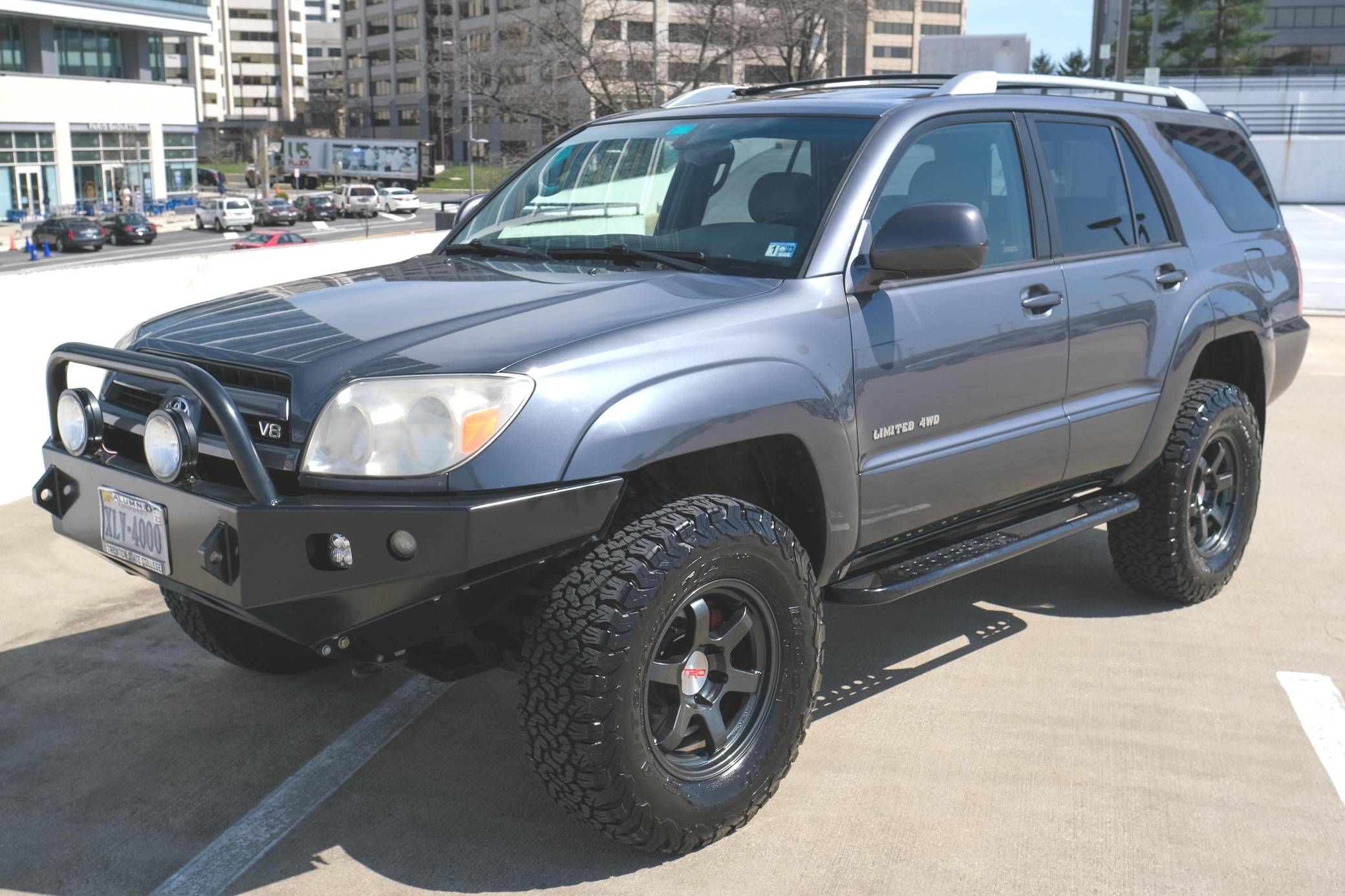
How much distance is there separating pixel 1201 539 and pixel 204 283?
633 centimetres

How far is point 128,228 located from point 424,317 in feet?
172

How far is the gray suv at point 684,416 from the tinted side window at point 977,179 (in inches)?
0.4

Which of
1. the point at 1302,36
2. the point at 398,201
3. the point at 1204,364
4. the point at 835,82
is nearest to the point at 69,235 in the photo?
the point at 398,201

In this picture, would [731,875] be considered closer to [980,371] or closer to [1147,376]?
[980,371]

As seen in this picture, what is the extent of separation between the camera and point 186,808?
3531 mm

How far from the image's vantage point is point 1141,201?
4844 millimetres

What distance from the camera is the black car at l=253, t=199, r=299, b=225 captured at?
59.8 metres

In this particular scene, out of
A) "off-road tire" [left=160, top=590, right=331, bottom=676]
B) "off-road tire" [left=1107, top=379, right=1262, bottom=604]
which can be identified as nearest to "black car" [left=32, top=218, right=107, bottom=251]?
"off-road tire" [left=160, top=590, right=331, bottom=676]

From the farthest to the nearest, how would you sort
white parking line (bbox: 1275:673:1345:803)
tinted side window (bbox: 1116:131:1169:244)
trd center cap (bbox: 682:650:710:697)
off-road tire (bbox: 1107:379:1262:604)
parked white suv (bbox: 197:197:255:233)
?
1. parked white suv (bbox: 197:197:255:233)
2. off-road tire (bbox: 1107:379:1262:604)
3. tinted side window (bbox: 1116:131:1169:244)
4. white parking line (bbox: 1275:673:1345:803)
5. trd center cap (bbox: 682:650:710:697)

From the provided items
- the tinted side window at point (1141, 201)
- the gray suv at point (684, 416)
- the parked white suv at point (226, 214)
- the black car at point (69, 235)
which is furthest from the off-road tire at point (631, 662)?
the parked white suv at point (226, 214)

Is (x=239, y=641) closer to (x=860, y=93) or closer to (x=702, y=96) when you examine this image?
(x=702, y=96)

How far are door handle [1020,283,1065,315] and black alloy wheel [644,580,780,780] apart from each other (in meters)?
1.47

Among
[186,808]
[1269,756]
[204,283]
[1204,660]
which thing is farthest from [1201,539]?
[204,283]

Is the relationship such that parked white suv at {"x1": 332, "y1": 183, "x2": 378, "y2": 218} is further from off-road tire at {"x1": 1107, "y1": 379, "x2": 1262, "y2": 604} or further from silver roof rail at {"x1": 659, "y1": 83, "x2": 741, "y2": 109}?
off-road tire at {"x1": 1107, "y1": 379, "x2": 1262, "y2": 604}
